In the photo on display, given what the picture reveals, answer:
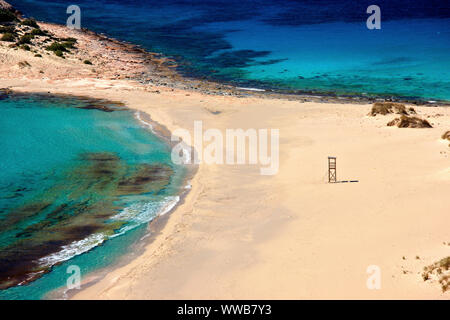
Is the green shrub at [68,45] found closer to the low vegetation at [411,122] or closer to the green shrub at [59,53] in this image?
the green shrub at [59,53]

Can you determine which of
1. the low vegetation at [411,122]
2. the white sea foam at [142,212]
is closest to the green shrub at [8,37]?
the white sea foam at [142,212]

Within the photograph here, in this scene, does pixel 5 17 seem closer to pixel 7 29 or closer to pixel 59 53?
pixel 7 29

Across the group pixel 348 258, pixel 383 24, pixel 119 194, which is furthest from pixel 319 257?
pixel 383 24

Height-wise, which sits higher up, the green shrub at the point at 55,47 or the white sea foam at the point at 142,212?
the green shrub at the point at 55,47

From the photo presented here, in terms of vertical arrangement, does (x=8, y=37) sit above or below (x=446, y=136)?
above

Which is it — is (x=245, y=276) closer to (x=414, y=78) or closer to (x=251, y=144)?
(x=251, y=144)

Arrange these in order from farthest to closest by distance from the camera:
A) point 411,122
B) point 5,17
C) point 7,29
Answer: point 5,17 < point 7,29 < point 411,122

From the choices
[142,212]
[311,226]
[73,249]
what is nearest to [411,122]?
[311,226]
